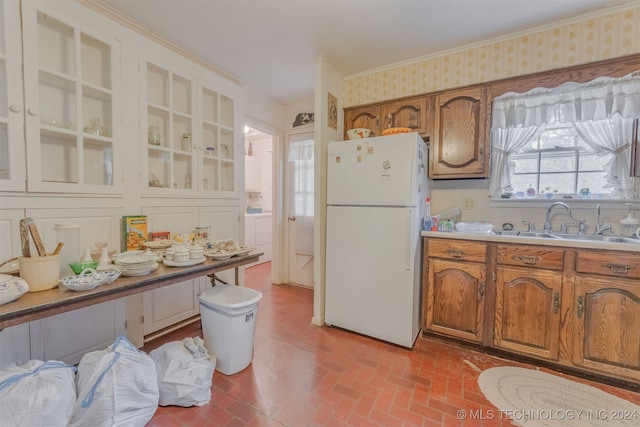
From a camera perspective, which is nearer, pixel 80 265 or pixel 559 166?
pixel 80 265

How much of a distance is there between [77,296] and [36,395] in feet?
1.48

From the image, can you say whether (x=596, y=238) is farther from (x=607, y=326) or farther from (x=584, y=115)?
(x=584, y=115)

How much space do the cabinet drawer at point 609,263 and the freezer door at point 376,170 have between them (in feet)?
3.58

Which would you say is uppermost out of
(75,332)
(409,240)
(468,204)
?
(468,204)

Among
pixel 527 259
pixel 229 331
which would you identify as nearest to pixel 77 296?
pixel 229 331

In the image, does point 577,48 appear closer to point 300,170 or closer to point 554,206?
point 554,206

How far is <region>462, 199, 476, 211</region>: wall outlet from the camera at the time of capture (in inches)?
98.6

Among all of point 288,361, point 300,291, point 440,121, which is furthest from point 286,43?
point 300,291

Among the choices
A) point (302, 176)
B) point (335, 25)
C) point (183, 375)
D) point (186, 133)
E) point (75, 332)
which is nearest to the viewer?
point (183, 375)

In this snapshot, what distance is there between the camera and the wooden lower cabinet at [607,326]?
162 centimetres

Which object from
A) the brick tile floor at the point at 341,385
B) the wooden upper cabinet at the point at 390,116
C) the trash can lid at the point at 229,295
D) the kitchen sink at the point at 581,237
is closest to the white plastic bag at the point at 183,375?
the brick tile floor at the point at 341,385

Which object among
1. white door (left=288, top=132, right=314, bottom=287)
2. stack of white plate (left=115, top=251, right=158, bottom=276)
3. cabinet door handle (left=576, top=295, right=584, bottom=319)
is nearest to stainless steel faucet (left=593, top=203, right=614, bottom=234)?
cabinet door handle (left=576, top=295, right=584, bottom=319)

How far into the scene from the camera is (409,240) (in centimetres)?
206

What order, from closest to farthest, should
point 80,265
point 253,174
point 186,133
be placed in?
point 80,265
point 186,133
point 253,174
